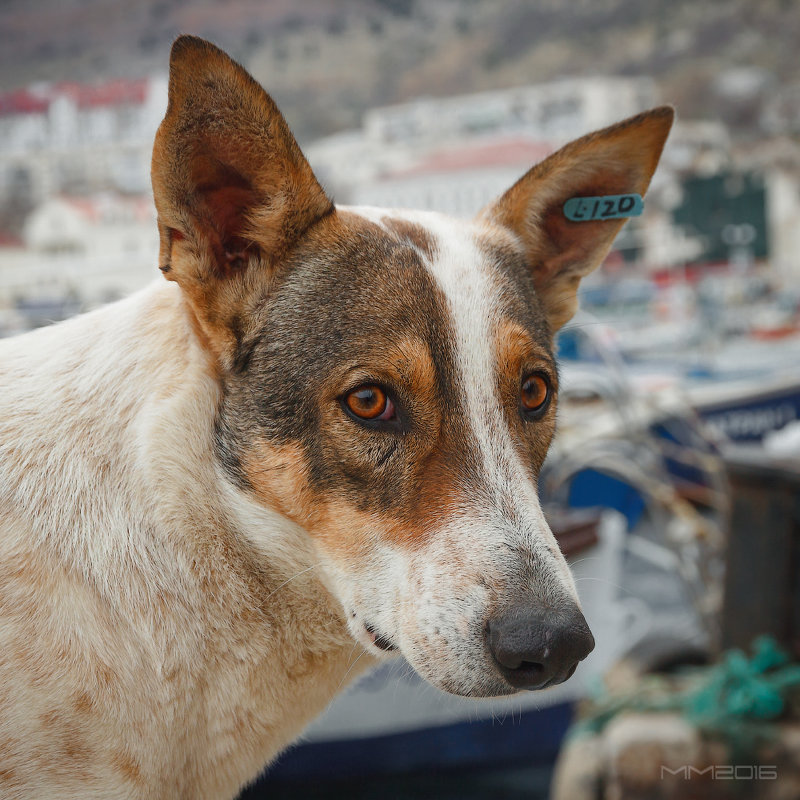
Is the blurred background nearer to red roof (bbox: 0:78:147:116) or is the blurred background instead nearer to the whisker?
red roof (bbox: 0:78:147:116)

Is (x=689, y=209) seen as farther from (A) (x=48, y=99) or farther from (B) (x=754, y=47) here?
(A) (x=48, y=99)

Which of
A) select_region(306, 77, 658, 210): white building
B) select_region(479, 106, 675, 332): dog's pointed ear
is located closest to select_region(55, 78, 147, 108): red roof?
select_region(306, 77, 658, 210): white building

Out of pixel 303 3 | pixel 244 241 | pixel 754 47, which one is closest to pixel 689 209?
pixel 754 47

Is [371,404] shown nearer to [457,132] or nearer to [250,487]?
[250,487]

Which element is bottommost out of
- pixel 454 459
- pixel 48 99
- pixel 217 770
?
pixel 217 770

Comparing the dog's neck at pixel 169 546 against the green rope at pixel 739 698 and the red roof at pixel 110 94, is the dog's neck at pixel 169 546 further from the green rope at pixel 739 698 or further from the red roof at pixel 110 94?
the red roof at pixel 110 94

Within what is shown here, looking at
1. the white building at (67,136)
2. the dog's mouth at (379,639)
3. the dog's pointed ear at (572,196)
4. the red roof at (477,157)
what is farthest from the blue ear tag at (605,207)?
the red roof at (477,157)
